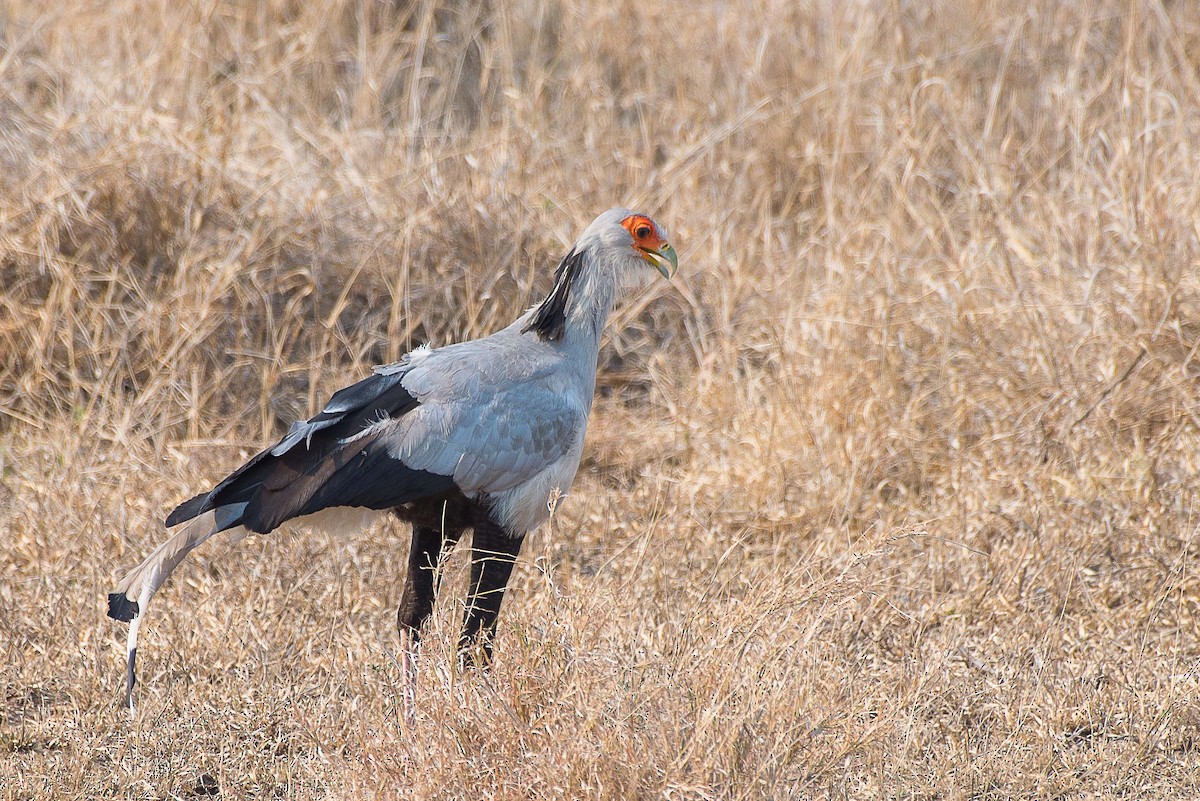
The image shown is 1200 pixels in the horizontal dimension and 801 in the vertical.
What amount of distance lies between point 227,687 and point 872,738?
1.79 metres

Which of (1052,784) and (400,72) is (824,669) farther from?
(400,72)

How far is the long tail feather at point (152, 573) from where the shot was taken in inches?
131

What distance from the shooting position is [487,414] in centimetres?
370

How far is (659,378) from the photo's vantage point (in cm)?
566

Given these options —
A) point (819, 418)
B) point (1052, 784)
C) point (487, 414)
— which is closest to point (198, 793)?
point (487, 414)

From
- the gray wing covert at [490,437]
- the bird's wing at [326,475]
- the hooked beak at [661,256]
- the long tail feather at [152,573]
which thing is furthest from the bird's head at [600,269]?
the long tail feather at [152,573]

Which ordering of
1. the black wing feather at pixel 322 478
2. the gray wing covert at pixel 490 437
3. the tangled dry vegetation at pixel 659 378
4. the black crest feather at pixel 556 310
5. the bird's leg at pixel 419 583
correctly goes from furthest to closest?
the black crest feather at pixel 556 310
the bird's leg at pixel 419 583
the gray wing covert at pixel 490 437
the black wing feather at pixel 322 478
the tangled dry vegetation at pixel 659 378

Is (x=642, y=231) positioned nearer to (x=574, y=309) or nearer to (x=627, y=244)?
(x=627, y=244)

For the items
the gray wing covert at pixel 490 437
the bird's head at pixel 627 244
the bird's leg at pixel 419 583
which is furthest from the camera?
the bird's head at pixel 627 244

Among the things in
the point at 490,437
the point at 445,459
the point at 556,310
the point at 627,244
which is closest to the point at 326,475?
the point at 445,459

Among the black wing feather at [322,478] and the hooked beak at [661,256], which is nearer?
the black wing feather at [322,478]

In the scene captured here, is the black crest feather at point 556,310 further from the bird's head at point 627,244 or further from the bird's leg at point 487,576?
the bird's leg at point 487,576

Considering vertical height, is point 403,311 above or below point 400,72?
below

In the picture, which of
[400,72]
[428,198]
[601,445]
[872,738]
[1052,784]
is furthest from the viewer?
[400,72]
